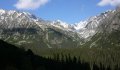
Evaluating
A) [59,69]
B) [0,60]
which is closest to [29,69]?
[0,60]

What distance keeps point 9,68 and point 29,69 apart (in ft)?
27.0

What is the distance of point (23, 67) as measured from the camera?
233ft

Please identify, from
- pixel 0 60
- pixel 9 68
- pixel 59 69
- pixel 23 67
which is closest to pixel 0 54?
pixel 0 60

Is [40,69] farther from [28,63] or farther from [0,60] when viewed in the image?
[0,60]

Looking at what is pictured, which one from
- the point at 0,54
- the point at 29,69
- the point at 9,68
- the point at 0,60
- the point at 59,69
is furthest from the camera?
the point at 59,69

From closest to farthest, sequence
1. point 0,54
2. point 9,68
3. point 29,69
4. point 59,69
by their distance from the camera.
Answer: point 9,68, point 29,69, point 0,54, point 59,69

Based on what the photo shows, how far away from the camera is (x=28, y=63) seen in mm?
71062

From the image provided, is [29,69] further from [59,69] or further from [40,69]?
[59,69]

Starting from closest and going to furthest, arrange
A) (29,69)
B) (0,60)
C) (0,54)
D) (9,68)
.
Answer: (9,68) → (29,69) → (0,60) → (0,54)

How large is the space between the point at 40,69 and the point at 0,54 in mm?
46395

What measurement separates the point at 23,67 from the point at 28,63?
5.15 feet

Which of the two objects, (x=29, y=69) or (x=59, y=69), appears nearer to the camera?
(x=29, y=69)

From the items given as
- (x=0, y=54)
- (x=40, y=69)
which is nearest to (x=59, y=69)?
(x=0, y=54)

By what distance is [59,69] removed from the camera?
190 meters
